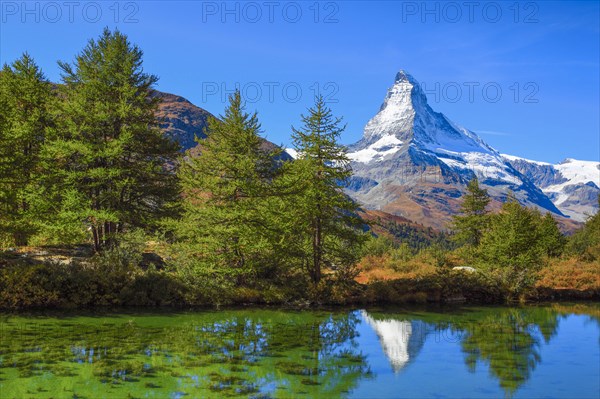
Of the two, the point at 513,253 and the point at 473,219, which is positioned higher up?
the point at 473,219

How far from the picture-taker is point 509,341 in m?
20.9

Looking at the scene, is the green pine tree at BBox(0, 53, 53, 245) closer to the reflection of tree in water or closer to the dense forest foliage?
the dense forest foliage

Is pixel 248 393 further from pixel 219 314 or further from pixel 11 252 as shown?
pixel 11 252

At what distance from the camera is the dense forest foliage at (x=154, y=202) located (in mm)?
28172

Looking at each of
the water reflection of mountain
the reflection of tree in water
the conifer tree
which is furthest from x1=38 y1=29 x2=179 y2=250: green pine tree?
→ the conifer tree

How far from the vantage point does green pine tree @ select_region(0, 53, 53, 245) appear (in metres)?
27.5

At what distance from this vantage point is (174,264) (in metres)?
29.4

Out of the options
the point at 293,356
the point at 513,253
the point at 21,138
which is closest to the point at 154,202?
the point at 21,138

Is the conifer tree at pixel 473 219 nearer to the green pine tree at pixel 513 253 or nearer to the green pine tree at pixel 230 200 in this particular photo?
the green pine tree at pixel 513 253

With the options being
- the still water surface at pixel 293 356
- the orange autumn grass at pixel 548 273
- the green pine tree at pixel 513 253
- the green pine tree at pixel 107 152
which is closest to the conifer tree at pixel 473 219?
the orange autumn grass at pixel 548 273

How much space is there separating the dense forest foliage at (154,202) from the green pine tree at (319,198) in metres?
0.08

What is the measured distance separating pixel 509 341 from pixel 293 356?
1002 centimetres

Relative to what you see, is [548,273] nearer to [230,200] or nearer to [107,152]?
[230,200]

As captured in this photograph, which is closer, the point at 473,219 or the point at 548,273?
the point at 548,273
